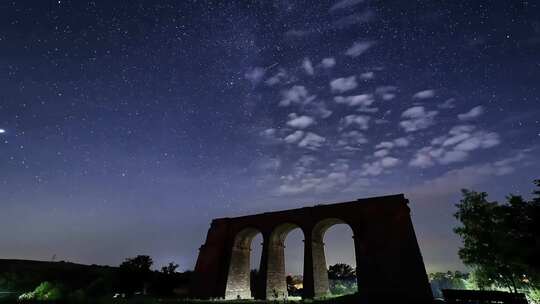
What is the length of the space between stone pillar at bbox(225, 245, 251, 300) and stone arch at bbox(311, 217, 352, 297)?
28.3 feet

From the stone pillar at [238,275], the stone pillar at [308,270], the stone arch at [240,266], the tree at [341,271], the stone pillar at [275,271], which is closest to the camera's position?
the stone pillar at [308,270]

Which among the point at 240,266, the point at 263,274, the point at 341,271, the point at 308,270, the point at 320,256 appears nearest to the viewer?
the point at 308,270

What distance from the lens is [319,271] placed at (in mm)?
26078

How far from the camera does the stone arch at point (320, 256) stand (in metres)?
25.1

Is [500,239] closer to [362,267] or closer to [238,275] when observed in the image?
[362,267]

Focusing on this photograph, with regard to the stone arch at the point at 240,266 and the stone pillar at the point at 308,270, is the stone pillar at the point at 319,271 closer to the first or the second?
the stone pillar at the point at 308,270

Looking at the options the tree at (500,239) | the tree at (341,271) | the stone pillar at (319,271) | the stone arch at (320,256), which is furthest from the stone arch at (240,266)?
the tree at (341,271)

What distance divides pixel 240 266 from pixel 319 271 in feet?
30.0

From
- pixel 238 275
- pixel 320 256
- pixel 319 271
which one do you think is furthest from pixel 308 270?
pixel 238 275

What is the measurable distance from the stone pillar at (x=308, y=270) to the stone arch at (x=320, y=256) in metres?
0.25

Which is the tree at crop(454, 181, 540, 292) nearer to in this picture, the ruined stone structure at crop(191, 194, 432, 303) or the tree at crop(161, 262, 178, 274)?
the ruined stone structure at crop(191, 194, 432, 303)

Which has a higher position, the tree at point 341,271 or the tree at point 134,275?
the tree at point 341,271

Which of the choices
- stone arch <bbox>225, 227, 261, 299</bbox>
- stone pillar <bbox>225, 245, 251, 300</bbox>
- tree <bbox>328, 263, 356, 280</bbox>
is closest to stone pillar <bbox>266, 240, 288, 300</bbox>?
stone arch <bbox>225, 227, 261, 299</bbox>

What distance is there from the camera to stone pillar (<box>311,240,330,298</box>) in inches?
976
